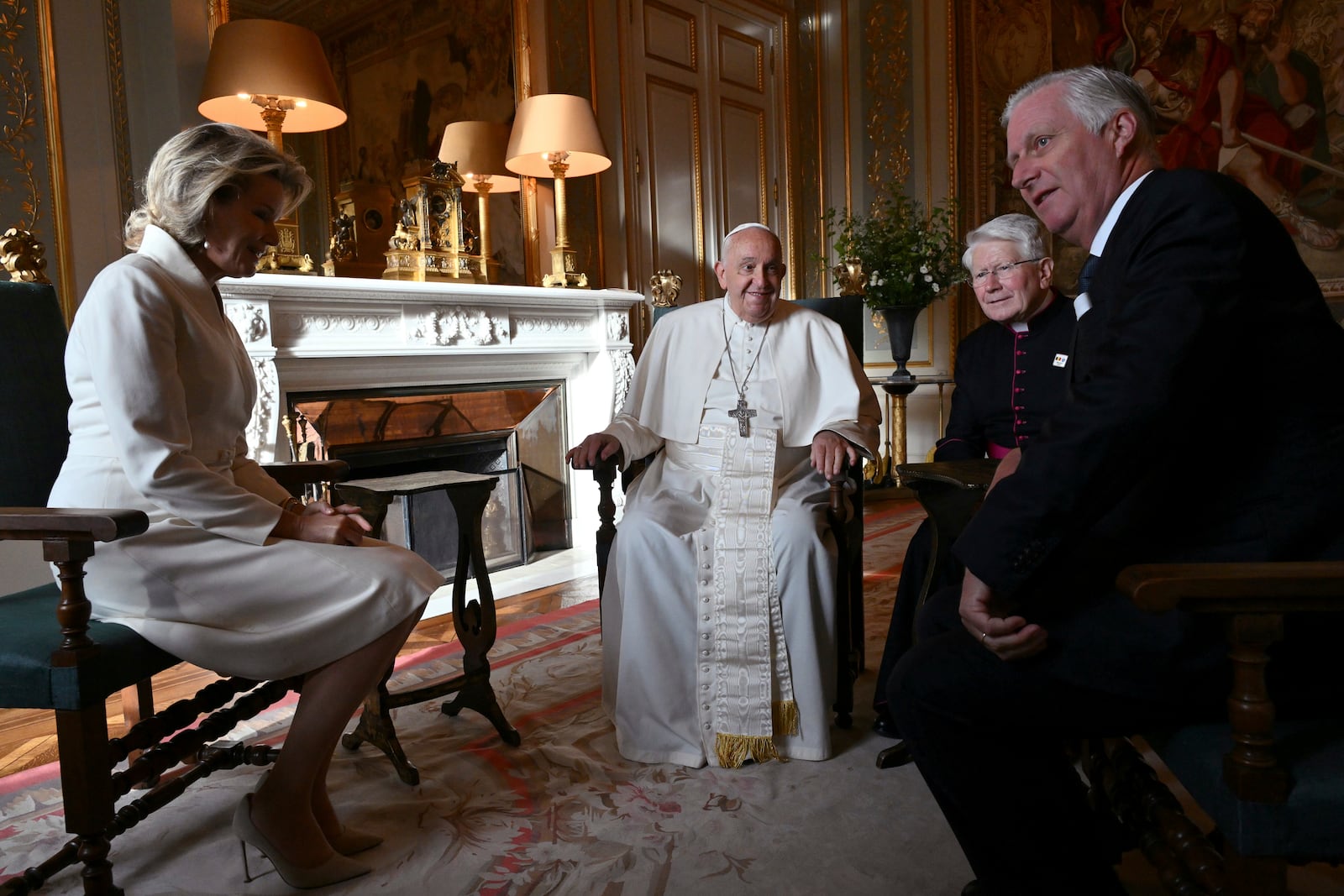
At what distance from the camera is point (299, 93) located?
348cm

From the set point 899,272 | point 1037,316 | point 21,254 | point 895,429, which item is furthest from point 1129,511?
point 895,429

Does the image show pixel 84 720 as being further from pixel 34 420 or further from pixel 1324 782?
→ pixel 1324 782

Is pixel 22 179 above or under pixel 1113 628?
above

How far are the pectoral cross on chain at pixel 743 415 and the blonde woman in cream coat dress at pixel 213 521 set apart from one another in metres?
1.18

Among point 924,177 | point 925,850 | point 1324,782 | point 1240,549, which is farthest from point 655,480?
point 924,177

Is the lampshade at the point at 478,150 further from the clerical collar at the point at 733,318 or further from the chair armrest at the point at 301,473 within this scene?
the chair armrest at the point at 301,473

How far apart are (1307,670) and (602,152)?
4.00 meters

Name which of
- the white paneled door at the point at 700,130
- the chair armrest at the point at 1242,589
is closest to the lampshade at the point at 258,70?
the white paneled door at the point at 700,130

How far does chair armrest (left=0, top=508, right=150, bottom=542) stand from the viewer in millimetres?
1509

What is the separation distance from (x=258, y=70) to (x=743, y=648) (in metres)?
2.72

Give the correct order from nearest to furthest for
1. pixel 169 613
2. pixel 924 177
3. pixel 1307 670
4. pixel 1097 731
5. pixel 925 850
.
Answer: pixel 1307 670 < pixel 1097 731 < pixel 169 613 < pixel 925 850 < pixel 924 177

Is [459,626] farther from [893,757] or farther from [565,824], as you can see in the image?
[893,757]

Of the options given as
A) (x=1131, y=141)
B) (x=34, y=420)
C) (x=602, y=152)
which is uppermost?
(x=602, y=152)

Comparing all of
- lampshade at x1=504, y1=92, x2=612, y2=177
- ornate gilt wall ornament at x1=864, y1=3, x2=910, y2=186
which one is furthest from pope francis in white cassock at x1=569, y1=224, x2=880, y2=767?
ornate gilt wall ornament at x1=864, y1=3, x2=910, y2=186
